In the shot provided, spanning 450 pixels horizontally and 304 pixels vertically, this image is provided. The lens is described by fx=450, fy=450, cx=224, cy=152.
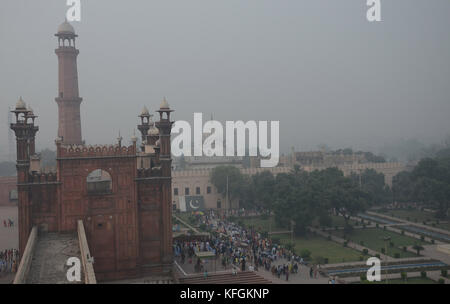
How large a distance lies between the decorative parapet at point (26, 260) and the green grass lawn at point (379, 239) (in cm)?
2162

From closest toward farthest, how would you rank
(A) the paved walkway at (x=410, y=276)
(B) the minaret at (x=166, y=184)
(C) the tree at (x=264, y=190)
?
(B) the minaret at (x=166, y=184) < (A) the paved walkway at (x=410, y=276) < (C) the tree at (x=264, y=190)

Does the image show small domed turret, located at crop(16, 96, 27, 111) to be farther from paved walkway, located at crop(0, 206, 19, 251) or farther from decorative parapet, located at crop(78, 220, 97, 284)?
paved walkway, located at crop(0, 206, 19, 251)

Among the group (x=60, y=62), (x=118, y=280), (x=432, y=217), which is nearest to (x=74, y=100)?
(x=60, y=62)

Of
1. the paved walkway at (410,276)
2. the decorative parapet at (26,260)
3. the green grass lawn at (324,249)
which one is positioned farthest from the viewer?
the green grass lawn at (324,249)

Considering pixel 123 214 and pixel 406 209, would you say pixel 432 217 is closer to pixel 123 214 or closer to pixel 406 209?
pixel 406 209

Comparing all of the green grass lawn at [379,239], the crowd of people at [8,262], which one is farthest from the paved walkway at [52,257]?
the green grass lawn at [379,239]

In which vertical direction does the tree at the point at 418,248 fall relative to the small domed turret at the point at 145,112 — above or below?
below

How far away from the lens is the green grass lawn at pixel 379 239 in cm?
3031

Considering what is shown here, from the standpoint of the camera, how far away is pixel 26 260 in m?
15.5

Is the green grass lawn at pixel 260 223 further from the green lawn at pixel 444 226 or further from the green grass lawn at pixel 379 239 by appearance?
the green lawn at pixel 444 226

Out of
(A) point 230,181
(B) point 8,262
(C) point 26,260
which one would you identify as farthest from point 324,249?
(C) point 26,260

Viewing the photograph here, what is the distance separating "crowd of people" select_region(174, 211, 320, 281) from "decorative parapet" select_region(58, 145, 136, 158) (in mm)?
6153
